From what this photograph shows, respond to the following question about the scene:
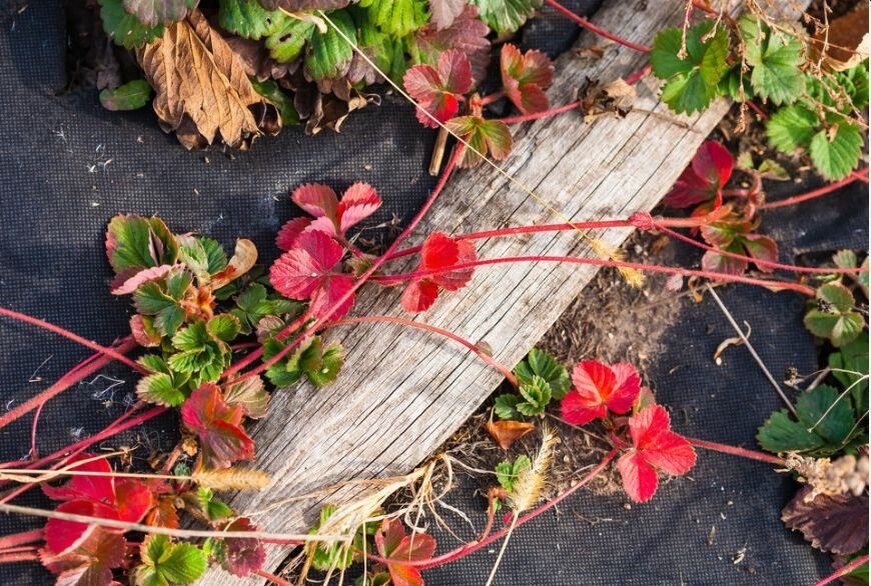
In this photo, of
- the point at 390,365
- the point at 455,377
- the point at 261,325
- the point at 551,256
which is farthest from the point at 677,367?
the point at 261,325

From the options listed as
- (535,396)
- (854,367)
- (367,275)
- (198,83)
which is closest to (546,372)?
(535,396)

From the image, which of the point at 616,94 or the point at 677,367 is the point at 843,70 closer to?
the point at 616,94

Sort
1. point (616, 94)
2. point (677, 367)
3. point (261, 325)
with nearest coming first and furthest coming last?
point (261, 325) < point (616, 94) < point (677, 367)

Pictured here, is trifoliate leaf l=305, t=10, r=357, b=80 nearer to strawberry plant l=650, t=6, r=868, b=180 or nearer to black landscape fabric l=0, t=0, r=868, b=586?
black landscape fabric l=0, t=0, r=868, b=586

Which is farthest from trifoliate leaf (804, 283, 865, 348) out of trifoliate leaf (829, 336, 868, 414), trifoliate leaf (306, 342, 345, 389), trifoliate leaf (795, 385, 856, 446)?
trifoliate leaf (306, 342, 345, 389)

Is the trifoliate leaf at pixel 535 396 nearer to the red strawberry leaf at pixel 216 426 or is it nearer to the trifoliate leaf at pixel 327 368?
the trifoliate leaf at pixel 327 368

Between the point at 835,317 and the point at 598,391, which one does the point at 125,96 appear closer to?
the point at 598,391
